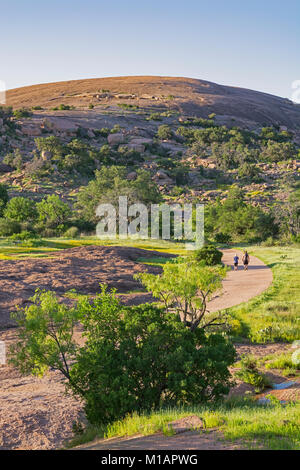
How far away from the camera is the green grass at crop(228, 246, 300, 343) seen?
15.2 m

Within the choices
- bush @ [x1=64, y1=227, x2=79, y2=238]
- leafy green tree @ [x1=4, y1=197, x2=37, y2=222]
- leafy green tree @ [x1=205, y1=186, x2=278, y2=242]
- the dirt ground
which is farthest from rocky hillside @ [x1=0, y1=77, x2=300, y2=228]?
the dirt ground

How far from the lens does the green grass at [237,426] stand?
5961 millimetres

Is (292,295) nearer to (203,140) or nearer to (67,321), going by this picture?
(67,321)

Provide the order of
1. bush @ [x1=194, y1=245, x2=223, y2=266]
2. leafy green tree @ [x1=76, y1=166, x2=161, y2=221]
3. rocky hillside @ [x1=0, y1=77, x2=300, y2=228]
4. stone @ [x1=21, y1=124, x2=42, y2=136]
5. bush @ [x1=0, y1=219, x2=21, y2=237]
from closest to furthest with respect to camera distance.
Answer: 1. bush @ [x1=194, y1=245, x2=223, y2=266]
2. bush @ [x1=0, y1=219, x2=21, y2=237]
3. leafy green tree @ [x1=76, y1=166, x2=161, y2=221]
4. rocky hillside @ [x1=0, y1=77, x2=300, y2=228]
5. stone @ [x1=21, y1=124, x2=42, y2=136]

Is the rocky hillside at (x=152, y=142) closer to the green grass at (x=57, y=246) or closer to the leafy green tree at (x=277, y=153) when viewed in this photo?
the leafy green tree at (x=277, y=153)

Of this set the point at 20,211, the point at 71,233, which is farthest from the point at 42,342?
the point at 20,211

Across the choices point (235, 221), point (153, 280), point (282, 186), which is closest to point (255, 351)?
point (153, 280)

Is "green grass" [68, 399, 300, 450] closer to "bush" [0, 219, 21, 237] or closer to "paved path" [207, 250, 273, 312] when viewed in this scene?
"paved path" [207, 250, 273, 312]

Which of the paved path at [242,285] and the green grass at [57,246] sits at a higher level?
the green grass at [57,246]

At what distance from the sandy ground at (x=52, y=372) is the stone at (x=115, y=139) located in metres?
59.9

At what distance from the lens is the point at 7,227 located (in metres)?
39.5

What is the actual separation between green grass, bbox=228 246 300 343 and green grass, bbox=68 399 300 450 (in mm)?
6652

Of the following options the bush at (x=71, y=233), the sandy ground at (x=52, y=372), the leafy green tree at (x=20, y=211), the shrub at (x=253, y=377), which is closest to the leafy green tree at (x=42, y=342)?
the sandy ground at (x=52, y=372)

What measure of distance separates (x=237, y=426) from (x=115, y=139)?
85.4 meters
